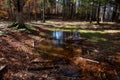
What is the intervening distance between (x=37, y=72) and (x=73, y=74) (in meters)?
1.75

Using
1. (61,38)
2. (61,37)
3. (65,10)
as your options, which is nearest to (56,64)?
(61,38)

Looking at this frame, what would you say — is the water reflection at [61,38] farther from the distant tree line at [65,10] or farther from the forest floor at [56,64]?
the distant tree line at [65,10]

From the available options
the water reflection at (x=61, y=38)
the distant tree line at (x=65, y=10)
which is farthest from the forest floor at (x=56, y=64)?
the distant tree line at (x=65, y=10)

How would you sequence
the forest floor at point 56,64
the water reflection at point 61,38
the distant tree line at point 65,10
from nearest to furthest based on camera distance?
the forest floor at point 56,64
the water reflection at point 61,38
the distant tree line at point 65,10

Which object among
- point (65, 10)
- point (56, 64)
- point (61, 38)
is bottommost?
point (56, 64)

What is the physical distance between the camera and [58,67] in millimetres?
8320

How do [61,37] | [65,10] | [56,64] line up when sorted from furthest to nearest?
[65,10] → [61,37] → [56,64]

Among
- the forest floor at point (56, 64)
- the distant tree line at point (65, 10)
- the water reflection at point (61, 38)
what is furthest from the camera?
the distant tree line at point (65, 10)

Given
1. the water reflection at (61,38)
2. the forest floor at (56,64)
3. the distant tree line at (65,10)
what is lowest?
the forest floor at (56,64)

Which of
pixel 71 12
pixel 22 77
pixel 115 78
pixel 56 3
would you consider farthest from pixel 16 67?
pixel 56 3

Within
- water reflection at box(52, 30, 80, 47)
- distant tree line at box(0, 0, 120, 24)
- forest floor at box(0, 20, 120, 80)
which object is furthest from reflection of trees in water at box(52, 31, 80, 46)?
distant tree line at box(0, 0, 120, 24)

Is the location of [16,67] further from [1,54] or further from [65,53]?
[65,53]

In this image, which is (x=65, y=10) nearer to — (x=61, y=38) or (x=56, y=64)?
(x=61, y=38)

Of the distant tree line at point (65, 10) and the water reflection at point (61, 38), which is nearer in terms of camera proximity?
the water reflection at point (61, 38)
